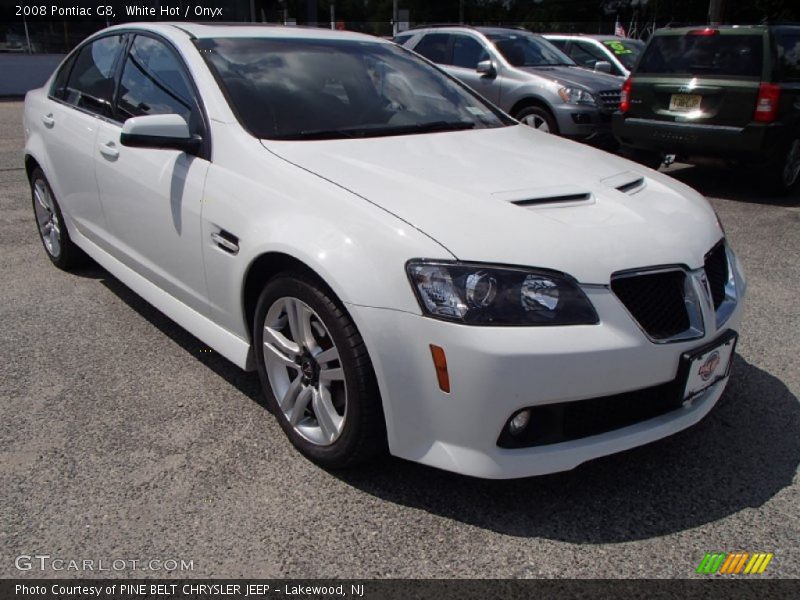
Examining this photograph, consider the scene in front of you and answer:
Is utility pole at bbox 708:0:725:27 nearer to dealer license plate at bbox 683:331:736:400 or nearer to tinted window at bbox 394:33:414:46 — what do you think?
tinted window at bbox 394:33:414:46

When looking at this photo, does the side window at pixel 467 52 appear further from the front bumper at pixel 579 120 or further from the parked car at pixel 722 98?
the parked car at pixel 722 98

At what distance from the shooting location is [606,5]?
67500 mm

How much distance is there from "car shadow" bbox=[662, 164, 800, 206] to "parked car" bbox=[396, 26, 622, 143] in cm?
111

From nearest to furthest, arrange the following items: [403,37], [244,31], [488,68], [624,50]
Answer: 1. [244,31]
2. [488,68]
3. [403,37]
4. [624,50]

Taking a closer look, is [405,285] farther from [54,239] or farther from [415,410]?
[54,239]

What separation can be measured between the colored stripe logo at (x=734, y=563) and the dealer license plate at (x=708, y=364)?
1.66ft

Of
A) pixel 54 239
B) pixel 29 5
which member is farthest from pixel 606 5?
pixel 54 239

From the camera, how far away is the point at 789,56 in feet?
23.0

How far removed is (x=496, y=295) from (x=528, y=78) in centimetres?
700

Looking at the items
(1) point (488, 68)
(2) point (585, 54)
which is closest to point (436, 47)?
(1) point (488, 68)

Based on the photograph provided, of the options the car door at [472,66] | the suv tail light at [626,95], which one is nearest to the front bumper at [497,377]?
the suv tail light at [626,95]

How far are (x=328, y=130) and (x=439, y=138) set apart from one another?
499 mm

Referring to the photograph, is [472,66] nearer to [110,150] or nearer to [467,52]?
[467,52]

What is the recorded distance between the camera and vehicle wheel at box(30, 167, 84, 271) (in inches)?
181
